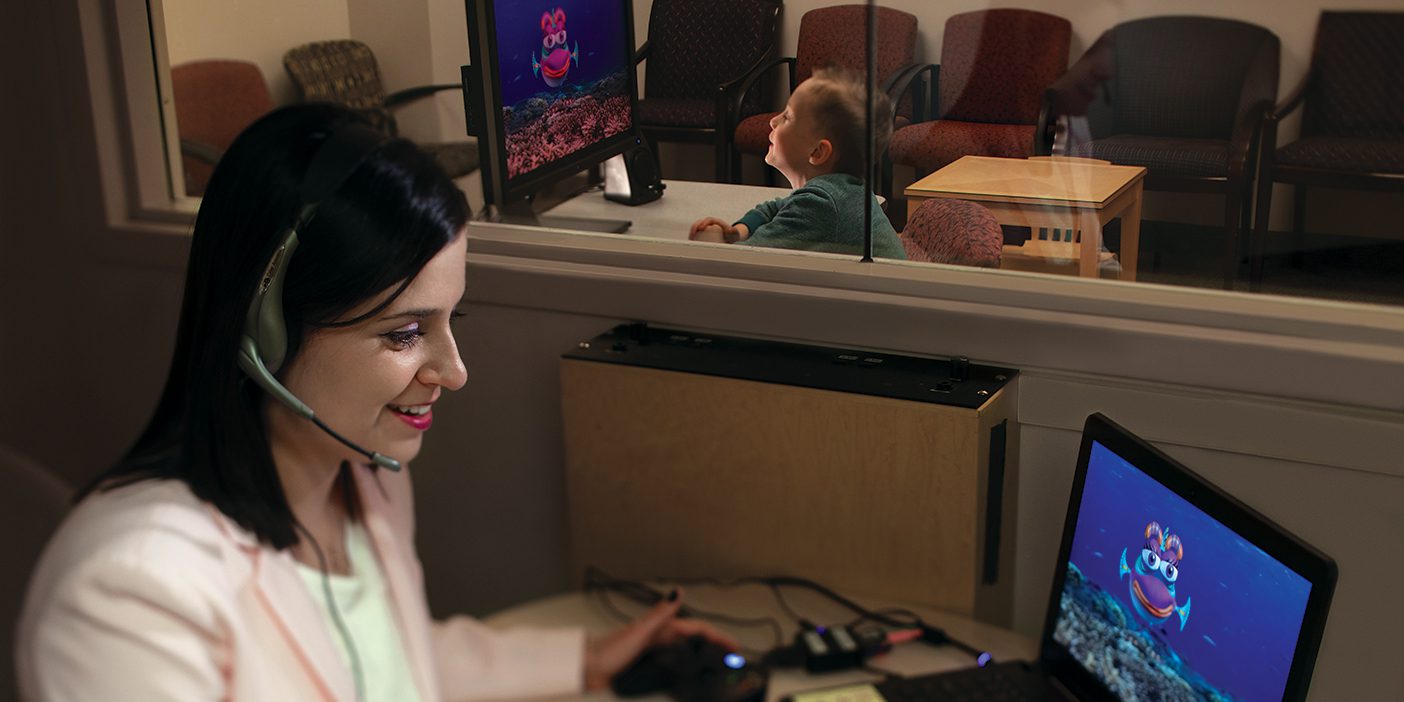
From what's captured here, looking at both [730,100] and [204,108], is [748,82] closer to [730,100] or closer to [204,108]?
[730,100]

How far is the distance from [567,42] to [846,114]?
0.49 m

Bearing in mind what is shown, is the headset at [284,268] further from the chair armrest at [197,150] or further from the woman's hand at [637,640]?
the chair armrest at [197,150]

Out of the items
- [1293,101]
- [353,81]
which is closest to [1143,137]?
[1293,101]

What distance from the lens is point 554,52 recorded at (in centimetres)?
194

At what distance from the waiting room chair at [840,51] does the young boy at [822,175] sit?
2cm

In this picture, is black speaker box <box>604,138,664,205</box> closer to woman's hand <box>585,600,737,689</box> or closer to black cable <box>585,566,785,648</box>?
black cable <box>585,566,785,648</box>

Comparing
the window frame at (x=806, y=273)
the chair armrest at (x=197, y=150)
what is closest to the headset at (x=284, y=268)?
the window frame at (x=806, y=273)

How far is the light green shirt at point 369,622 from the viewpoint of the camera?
1217 mm

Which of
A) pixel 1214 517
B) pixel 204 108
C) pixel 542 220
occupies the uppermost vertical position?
pixel 204 108

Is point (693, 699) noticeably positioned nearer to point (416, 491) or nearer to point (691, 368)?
point (691, 368)

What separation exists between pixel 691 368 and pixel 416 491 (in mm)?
675

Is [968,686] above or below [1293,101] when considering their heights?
below

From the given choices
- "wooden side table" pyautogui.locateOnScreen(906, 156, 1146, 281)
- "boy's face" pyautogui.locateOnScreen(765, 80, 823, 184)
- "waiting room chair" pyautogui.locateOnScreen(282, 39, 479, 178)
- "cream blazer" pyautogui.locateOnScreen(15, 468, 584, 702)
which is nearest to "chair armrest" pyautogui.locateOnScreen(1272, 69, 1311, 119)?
"wooden side table" pyautogui.locateOnScreen(906, 156, 1146, 281)

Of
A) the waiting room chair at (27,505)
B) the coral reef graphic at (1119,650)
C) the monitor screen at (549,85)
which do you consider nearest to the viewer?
the coral reef graphic at (1119,650)
